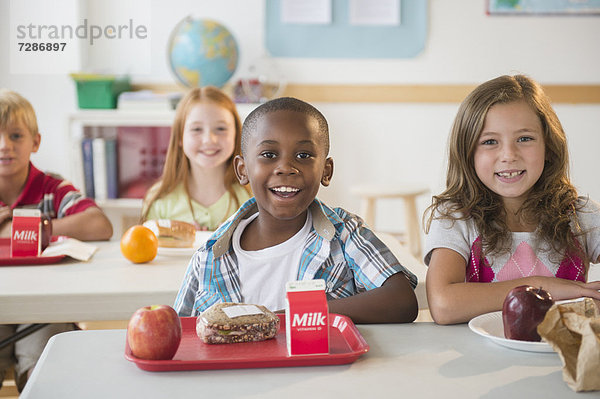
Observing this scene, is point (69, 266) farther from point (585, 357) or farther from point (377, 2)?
point (377, 2)

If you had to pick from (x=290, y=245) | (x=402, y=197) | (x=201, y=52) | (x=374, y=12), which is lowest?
(x=402, y=197)

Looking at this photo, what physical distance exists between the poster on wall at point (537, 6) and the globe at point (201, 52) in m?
1.54

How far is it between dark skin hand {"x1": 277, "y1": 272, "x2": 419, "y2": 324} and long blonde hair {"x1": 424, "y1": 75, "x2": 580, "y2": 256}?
0.27m

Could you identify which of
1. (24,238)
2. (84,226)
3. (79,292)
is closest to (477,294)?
(79,292)

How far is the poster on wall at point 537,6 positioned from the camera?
13.2 ft

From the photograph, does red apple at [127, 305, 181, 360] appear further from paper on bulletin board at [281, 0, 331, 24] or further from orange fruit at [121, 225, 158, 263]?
paper on bulletin board at [281, 0, 331, 24]

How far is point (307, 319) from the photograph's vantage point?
1036 mm

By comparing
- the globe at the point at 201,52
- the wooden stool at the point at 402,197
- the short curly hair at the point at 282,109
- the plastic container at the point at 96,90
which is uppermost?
the globe at the point at 201,52

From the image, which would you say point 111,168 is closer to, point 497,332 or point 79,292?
point 79,292

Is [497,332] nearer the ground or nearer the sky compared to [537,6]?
nearer the ground

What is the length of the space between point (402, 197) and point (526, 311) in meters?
2.56

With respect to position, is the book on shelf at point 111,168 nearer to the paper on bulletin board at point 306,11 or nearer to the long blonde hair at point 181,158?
the paper on bulletin board at point 306,11

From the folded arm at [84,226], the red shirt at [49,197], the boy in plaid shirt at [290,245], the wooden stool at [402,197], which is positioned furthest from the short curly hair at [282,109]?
the wooden stool at [402,197]

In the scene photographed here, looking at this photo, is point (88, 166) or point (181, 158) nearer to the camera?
point (181, 158)
